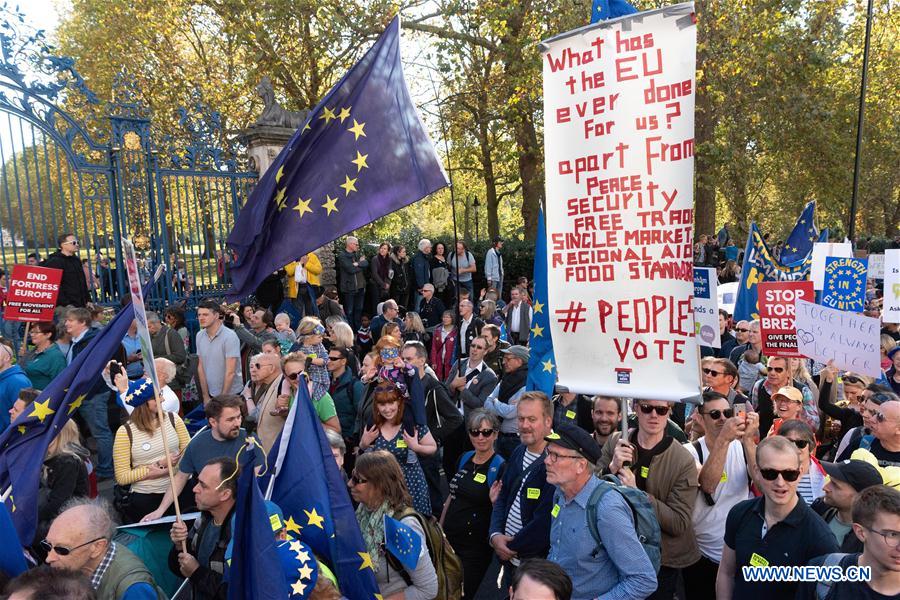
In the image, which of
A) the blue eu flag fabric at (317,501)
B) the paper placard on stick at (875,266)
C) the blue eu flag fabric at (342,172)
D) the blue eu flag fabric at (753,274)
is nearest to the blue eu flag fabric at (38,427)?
the blue eu flag fabric at (342,172)

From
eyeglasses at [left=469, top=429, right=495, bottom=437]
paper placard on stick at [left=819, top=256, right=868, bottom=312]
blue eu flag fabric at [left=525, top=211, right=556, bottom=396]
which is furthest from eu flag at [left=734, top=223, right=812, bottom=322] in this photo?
eyeglasses at [left=469, top=429, right=495, bottom=437]

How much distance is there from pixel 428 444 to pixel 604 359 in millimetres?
1951

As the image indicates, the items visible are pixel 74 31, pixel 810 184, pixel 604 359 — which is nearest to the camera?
pixel 604 359

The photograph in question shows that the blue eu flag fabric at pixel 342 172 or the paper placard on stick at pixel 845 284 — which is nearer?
the blue eu flag fabric at pixel 342 172

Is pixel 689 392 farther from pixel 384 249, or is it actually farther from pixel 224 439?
pixel 384 249

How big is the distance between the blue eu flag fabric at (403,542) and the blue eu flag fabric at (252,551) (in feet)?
2.23

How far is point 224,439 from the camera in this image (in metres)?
4.80

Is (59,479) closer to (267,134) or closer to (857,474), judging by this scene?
(857,474)

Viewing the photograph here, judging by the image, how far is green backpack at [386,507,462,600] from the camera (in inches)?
146

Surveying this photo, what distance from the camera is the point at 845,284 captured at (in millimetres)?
8398

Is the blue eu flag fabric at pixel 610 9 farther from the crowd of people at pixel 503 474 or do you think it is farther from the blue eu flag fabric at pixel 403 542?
the blue eu flag fabric at pixel 403 542

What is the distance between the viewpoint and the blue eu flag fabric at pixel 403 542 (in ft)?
11.8

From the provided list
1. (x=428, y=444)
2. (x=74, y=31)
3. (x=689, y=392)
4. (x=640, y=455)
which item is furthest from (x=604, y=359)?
(x=74, y=31)

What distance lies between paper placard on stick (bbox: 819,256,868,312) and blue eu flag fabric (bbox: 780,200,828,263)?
97.0 inches
